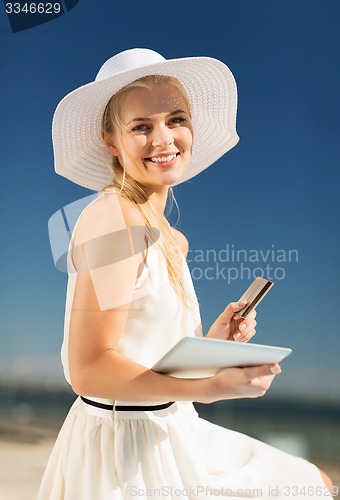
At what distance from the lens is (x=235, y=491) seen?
3.50ft

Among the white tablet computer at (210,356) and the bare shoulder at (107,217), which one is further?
the bare shoulder at (107,217)

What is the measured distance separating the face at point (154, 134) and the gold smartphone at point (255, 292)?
0.69ft

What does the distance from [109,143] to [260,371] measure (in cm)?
51

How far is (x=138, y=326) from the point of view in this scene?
0.98m

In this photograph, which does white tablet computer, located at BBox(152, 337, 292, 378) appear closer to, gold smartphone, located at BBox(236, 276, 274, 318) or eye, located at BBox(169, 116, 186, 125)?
gold smartphone, located at BBox(236, 276, 274, 318)

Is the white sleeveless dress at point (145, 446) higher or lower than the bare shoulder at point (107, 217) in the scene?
lower

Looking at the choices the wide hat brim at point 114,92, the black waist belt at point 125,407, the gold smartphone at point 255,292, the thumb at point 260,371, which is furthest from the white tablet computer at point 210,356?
the wide hat brim at point 114,92

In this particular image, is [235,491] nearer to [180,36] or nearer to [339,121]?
[339,121]

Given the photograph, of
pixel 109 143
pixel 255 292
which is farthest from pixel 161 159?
pixel 255 292

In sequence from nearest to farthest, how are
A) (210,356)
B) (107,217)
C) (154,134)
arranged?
(210,356), (107,217), (154,134)

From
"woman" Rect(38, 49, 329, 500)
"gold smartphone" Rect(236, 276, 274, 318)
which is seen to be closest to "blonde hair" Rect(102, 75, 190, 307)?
"woman" Rect(38, 49, 329, 500)

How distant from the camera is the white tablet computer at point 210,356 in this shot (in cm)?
75

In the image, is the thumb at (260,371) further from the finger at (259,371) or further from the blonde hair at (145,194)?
the blonde hair at (145,194)

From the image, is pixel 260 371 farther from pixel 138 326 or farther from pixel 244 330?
pixel 244 330
